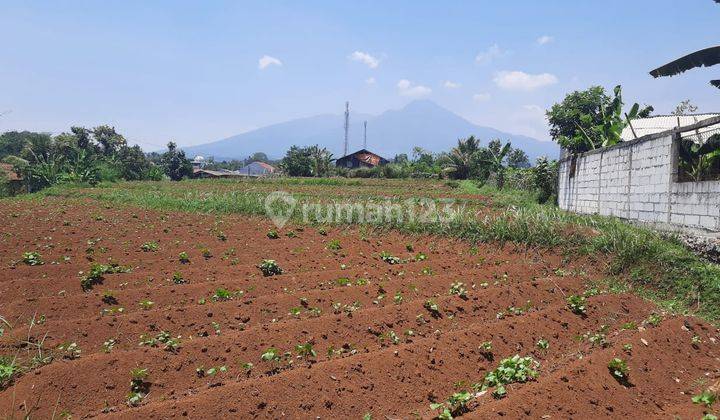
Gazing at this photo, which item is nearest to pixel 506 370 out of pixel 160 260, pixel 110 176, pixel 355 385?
pixel 355 385

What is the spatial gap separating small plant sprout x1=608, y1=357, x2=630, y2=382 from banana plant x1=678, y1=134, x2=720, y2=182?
16.5 feet

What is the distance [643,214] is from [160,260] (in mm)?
8960

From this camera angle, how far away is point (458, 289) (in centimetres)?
604

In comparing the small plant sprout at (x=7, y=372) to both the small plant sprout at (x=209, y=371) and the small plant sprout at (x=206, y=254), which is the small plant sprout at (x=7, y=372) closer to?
the small plant sprout at (x=209, y=371)

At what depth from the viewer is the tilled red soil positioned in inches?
142

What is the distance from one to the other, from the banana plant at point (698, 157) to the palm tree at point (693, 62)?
2114 millimetres

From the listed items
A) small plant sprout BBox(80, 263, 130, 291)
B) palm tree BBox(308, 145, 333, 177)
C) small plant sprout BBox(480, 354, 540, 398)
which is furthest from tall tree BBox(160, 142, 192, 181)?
small plant sprout BBox(480, 354, 540, 398)

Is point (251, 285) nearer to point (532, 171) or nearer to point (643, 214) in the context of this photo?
point (643, 214)

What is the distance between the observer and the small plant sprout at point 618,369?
4.04 m

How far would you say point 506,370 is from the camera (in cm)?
394

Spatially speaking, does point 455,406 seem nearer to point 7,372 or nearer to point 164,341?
point 164,341

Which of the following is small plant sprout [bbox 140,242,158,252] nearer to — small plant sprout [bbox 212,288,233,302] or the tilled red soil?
the tilled red soil
